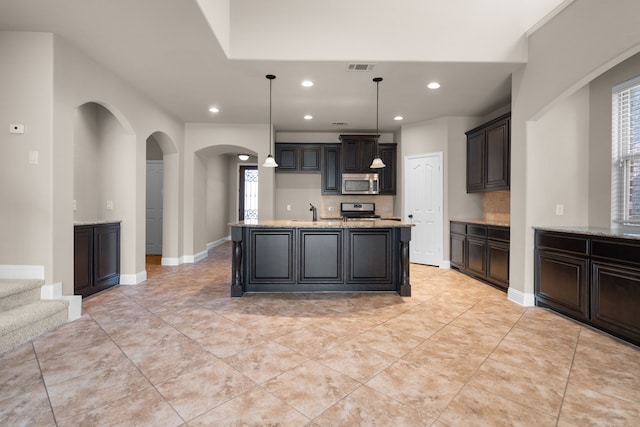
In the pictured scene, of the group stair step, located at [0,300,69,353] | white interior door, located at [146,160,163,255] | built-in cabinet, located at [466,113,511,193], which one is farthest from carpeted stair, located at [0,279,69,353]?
built-in cabinet, located at [466,113,511,193]

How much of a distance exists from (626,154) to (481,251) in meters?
1.99

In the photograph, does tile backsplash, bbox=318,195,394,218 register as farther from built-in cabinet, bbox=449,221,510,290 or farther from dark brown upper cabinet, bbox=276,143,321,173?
built-in cabinet, bbox=449,221,510,290

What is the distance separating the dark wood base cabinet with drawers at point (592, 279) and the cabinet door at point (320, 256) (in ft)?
7.54

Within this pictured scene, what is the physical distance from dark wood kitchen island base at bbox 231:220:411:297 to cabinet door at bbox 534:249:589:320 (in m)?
1.44

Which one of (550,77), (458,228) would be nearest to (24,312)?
(550,77)

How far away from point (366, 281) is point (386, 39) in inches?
115

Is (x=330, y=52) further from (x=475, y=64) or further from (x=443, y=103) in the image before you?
(x=443, y=103)

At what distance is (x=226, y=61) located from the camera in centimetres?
358

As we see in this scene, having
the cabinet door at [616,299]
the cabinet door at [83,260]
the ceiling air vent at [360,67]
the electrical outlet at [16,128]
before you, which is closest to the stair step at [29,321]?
the cabinet door at [83,260]

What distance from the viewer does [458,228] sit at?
5.32m

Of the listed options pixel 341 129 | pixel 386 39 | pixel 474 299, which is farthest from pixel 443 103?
pixel 474 299

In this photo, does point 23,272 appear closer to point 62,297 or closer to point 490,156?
point 62,297

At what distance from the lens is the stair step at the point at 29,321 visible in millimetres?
2416

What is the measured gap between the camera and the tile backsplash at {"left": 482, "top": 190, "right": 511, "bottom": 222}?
4957 mm
